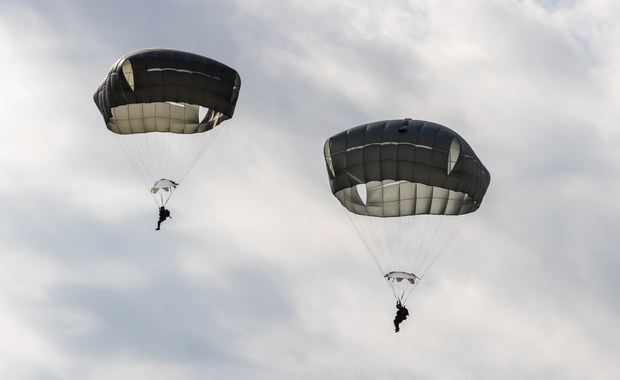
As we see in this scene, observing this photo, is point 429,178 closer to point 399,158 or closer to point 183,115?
point 399,158

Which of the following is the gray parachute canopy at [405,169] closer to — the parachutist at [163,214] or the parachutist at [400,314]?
the parachutist at [400,314]

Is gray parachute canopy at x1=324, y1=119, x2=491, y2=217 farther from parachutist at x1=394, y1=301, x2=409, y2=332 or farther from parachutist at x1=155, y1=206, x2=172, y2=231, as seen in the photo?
parachutist at x1=155, y1=206, x2=172, y2=231

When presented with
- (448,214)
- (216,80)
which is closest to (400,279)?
(448,214)

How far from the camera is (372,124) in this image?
229 feet

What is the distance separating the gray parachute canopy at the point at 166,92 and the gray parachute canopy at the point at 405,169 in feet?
21.0

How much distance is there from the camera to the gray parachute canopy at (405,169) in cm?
6825

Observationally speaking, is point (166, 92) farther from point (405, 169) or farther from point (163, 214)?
point (405, 169)

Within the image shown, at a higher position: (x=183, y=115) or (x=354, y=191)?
(x=183, y=115)

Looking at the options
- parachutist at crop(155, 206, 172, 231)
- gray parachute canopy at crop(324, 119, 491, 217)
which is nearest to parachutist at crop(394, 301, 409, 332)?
gray parachute canopy at crop(324, 119, 491, 217)

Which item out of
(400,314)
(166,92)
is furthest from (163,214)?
(400,314)

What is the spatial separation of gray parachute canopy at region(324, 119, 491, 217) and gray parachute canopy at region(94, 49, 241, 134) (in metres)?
6.41

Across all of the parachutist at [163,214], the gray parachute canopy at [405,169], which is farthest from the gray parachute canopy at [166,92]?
the gray parachute canopy at [405,169]

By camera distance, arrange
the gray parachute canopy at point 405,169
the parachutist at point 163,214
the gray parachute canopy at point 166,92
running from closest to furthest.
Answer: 1. the gray parachute canopy at point 405,169
2. the gray parachute canopy at point 166,92
3. the parachutist at point 163,214

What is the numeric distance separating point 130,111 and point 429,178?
47.2 feet
